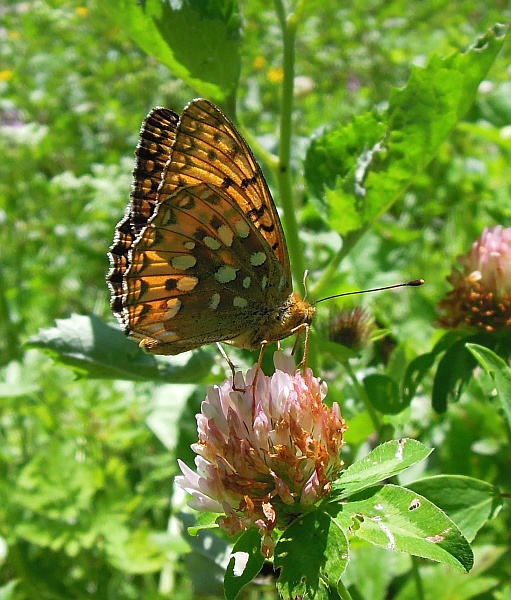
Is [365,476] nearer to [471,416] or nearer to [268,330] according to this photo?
[268,330]

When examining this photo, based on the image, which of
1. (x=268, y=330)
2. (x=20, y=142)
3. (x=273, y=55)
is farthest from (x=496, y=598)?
(x=273, y=55)

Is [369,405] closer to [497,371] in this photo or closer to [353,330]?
[353,330]

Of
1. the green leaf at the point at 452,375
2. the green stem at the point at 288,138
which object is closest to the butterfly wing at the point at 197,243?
the green stem at the point at 288,138

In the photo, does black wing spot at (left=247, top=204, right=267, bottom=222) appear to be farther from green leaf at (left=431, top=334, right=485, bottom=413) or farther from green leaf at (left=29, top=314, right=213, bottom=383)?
green leaf at (left=431, top=334, right=485, bottom=413)

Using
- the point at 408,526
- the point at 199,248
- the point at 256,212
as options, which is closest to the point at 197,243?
the point at 199,248

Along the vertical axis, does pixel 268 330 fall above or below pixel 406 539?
above

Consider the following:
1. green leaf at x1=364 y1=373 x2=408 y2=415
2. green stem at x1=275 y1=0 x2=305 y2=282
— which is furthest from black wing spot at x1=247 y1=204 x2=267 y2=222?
green leaf at x1=364 y1=373 x2=408 y2=415
